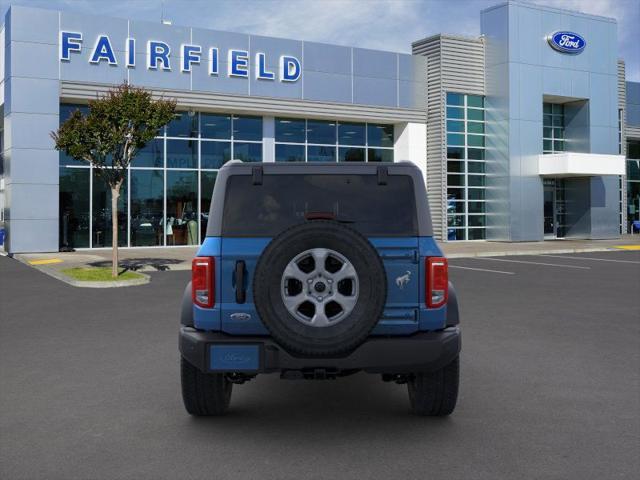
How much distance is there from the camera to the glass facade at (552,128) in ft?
106

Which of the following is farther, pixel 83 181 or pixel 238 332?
pixel 83 181

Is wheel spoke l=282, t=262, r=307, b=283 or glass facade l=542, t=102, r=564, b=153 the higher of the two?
glass facade l=542, t=102, r=564, b=153

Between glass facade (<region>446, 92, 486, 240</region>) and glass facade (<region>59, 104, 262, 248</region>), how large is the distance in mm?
8431

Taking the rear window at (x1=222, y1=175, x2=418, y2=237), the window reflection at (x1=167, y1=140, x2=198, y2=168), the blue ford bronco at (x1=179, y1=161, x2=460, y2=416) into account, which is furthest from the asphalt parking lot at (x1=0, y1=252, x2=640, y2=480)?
the window reflection at (x1=167, y1=140, x2=198, y2=168)

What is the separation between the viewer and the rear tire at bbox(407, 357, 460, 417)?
4.92 m

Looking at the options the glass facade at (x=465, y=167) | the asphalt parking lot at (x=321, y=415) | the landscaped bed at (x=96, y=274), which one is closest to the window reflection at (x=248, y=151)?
the glass facade at (x=465, y=167)

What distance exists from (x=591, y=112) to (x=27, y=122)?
77.9 feet

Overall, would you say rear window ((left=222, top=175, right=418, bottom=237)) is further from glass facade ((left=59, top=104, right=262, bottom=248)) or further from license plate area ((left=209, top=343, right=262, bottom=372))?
glass facade ((left=59, top=104, right=262, bottom=248))

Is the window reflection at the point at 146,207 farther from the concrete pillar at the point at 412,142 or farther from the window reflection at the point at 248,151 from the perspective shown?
the concrete pillar at the point at 412,142

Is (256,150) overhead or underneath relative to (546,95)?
underneath

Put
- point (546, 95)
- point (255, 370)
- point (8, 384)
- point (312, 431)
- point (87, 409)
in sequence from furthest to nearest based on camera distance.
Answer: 1. point (546, 95)
2. point (8, 384)
3. point (87, 409)
4. point (312, 431)
5. point (255, 370)

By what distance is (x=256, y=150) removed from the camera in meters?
27.2

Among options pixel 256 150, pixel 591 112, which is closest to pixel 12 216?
pixel 256 150

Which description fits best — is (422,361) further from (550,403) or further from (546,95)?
(546,95)
